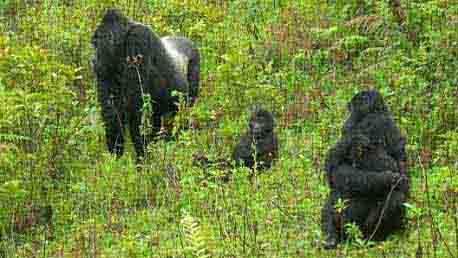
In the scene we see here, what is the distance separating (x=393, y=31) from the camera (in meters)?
10.8

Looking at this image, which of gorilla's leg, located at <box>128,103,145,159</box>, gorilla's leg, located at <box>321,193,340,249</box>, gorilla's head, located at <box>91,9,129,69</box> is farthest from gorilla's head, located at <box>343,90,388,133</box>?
gorilla's head, located at <box>91,9,129,69</box>

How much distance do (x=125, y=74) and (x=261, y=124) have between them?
4.91ft

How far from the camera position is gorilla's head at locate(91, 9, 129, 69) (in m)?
8.96

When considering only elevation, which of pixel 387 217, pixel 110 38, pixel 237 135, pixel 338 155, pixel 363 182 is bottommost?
pixel 237 135

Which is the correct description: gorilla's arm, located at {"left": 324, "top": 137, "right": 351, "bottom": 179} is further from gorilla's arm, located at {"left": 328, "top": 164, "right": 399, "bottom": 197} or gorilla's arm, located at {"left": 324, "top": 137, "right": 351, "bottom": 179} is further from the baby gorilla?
the baby gorilla

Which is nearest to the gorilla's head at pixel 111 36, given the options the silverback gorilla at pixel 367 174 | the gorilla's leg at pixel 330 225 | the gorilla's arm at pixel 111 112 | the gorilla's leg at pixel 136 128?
the gorilla's arm at pixel 111 112

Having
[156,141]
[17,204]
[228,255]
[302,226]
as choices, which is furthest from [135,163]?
[228,255]

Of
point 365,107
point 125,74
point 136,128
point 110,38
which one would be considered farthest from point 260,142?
point 365,107

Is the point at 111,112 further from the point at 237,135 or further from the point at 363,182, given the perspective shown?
the point at 363,182

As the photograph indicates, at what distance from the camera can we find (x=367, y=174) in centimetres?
608

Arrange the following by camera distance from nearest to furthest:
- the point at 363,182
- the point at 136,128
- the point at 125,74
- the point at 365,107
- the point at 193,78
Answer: the point at 363,182 → the point at 365,107 → the point at 125,74 → the point at 136,128 → the point at 193,78

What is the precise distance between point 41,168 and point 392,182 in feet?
12.9

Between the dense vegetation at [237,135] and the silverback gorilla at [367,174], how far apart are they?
0.15 m

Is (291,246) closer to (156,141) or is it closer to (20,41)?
(156,141)
